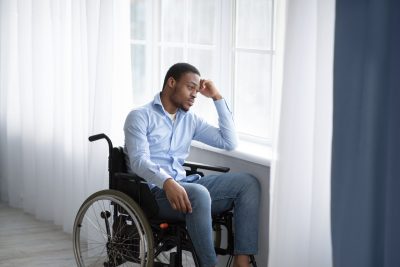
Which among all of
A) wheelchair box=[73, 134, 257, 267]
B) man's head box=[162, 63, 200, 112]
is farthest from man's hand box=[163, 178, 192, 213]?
man's head box=[162, 63, 200, 112]

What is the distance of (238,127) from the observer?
149 inches

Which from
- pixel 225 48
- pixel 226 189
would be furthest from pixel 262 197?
pixel 225 48

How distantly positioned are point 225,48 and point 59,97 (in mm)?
1344

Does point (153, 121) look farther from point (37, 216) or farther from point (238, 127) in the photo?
point (37, 216)

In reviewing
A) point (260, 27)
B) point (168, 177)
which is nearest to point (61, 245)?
point (168, 177)

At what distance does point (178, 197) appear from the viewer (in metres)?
3.01

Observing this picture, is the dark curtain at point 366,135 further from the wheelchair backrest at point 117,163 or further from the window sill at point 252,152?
the wheelchair backrest at point 117,163

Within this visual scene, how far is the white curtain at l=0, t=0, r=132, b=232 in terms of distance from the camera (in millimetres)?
4039

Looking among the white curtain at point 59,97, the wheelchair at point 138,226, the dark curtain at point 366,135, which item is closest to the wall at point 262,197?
the wheelchair at point 138,226

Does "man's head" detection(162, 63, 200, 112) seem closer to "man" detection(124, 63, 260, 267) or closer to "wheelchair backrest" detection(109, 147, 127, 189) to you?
"man" detection(124, 63, 260, 267)

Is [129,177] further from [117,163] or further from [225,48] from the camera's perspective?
[225,48]

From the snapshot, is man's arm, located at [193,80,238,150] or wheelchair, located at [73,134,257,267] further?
man's arm, located at [193,80,238,150]

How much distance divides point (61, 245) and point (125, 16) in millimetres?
1374

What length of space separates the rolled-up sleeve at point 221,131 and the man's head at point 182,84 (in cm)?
14
